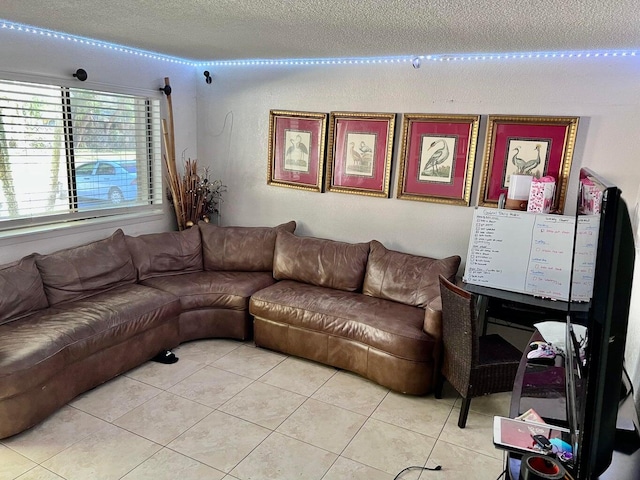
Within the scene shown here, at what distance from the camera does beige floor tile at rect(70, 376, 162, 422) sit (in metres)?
2.75

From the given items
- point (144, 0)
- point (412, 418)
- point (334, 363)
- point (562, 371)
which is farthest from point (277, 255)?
point (562, 371)

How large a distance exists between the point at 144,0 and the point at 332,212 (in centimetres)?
234

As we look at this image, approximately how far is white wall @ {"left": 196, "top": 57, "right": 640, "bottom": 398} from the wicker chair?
30.5 inches

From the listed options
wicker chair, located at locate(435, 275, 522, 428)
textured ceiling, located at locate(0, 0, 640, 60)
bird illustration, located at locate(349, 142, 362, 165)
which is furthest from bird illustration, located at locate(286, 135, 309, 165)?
wicker chair, located at locate(435, 275, 522, 428)

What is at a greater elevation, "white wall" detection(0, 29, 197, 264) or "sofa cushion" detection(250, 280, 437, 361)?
"white wall" detection(0, 29, 197, 264)

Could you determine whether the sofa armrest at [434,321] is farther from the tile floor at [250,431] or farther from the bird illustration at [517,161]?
the bird illustration at [517,161]

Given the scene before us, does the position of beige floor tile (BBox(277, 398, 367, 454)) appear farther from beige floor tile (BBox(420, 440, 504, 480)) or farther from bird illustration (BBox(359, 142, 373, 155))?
bird illustration (BBox(359, 142, 373, 155))

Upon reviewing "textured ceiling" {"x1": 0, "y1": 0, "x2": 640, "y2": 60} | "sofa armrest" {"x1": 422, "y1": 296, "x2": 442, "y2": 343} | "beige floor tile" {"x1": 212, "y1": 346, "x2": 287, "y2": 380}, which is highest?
"textured ceiling" {"x1": 0, "y1": 0, "x2": 640, "y2": 60}

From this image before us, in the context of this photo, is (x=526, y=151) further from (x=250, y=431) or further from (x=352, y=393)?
(x=250, y=431)

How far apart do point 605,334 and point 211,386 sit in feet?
8.74

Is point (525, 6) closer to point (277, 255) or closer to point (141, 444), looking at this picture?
point (277, 255)

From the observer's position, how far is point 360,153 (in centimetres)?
397

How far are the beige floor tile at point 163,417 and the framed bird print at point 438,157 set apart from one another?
2.32 meters

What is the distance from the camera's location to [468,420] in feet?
9.27
